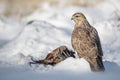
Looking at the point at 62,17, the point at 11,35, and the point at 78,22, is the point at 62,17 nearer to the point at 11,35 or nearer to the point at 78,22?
the point at 11,35

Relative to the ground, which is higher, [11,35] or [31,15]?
[31,15]

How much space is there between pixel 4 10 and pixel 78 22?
812 cm

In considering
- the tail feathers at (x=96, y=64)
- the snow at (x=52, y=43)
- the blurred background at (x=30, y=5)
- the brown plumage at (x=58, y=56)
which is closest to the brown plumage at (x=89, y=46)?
the tail feathers at (x=96, y=64)

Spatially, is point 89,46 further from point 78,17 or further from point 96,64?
point 78,17

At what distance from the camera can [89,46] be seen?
368 inches

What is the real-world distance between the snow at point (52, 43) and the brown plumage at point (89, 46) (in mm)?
115

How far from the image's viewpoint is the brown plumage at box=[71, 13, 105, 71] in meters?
9.20

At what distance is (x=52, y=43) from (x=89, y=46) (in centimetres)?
384

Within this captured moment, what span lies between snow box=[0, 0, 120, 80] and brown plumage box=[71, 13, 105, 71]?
115mm

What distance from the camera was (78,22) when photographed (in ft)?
32.6

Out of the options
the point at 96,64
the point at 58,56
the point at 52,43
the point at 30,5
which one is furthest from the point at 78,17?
the point at 30,5

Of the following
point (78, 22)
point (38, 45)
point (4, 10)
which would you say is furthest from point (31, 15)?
point (78, 22)

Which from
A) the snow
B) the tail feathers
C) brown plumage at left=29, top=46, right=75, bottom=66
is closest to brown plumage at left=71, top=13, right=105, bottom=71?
the tail feathers

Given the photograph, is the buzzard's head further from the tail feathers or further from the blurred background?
the blurred background
